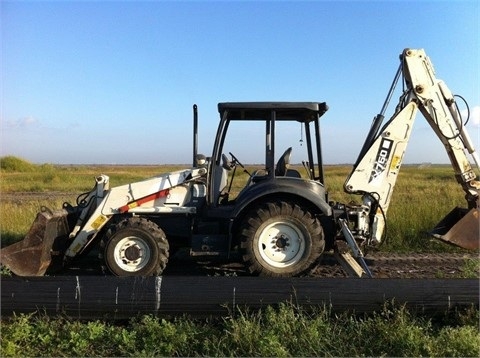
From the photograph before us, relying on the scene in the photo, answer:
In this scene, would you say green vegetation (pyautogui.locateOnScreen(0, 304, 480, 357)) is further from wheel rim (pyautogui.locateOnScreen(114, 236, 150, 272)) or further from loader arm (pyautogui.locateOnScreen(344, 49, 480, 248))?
loader arm (pyautogui.locateOnScreen(344, 49, 480, 248))

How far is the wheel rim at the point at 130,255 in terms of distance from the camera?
594 centimetres

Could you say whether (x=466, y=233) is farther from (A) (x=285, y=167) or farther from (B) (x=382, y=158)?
(A) (x=285, y=167)

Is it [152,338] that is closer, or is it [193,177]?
[152,338]

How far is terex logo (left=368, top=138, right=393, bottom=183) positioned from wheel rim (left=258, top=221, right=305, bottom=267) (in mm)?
1461

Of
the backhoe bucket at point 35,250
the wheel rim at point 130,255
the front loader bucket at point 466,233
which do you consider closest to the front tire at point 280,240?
the wheel rim at point 130,255

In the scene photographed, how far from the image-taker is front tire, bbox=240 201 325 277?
578 cm

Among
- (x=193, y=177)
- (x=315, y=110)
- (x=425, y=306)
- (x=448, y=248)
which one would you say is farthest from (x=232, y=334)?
(x=448, y=248)

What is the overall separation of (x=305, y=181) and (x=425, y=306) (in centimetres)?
212

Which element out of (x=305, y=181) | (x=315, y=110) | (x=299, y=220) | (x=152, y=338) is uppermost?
(x=315, y=110)

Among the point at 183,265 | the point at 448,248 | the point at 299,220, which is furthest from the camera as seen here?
the point at 448,248

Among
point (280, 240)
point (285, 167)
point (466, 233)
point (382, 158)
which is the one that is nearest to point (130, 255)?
point (280, 240)

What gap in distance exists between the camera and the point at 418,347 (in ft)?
13.5

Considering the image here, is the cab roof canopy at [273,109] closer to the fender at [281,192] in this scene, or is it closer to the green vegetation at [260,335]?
the fender at [281,192]

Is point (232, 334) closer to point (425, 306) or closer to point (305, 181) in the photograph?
point (425, 306)
